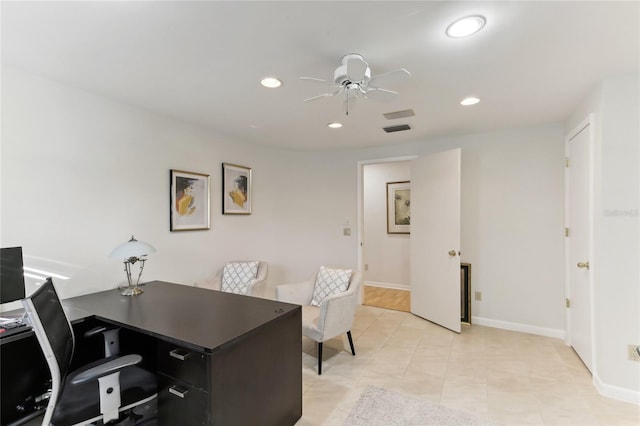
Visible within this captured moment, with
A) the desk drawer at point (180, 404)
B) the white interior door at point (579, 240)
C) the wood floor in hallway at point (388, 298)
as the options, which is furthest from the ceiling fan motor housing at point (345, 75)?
the wood floor in hallway at point (388, 298)

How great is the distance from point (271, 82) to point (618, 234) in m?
2.76

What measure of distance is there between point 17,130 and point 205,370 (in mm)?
2107

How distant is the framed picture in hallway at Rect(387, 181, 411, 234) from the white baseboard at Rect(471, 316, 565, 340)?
1968 millimetres

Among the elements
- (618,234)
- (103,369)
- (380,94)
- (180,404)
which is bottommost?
(180,404)

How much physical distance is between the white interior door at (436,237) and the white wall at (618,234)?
4.25 ft

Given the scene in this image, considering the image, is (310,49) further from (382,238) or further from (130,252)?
(382,238)

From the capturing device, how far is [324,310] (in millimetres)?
2514

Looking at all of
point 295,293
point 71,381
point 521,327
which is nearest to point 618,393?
point 521,327

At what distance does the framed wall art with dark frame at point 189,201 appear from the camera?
121 inches

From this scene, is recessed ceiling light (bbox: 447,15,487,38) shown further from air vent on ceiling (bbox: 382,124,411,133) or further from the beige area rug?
the beige area rug

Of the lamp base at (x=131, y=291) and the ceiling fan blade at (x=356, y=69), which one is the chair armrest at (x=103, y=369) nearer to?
the lamp base at (x=131, y=291)

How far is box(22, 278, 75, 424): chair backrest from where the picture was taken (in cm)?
127

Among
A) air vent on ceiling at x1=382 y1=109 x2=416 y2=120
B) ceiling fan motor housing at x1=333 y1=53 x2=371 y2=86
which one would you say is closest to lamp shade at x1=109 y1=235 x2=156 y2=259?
ceiling fan motor housing at x1=333 y1=53 x2=371 y2=86

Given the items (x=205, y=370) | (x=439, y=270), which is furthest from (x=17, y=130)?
(x=439, y=270)
